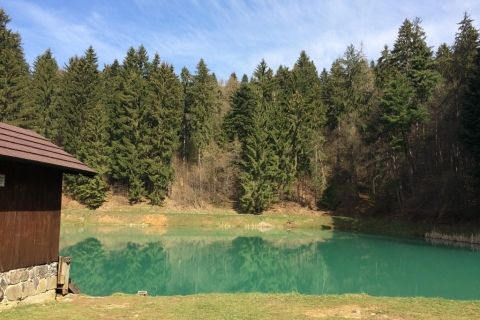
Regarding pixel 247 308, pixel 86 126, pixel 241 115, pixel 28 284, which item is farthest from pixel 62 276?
pixel 241 115

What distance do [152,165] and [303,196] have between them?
1816 cm

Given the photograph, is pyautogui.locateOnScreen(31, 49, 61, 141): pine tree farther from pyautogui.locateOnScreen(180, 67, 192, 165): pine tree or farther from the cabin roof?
the cabin roof

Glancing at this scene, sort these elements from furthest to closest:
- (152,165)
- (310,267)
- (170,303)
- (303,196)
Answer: (303,196) < (152,165) < (310,267) < (170,303)

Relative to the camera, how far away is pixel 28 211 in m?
9.75

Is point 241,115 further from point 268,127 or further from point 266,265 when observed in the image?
point 266,265

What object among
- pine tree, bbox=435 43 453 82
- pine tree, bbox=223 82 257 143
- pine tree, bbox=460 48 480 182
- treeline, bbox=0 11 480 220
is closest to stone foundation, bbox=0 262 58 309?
pine tree, bbox=460 48 480 182

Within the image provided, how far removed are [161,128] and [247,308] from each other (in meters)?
43.4

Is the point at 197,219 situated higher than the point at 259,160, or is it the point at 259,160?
the point at 259,160

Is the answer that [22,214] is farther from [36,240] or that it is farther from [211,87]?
[211,87]

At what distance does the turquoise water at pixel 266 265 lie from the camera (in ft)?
57.8

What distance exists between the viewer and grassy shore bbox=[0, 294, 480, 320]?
919 centimetres

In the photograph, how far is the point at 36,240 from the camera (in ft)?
33.0

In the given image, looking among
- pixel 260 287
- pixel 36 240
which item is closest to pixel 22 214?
pixel 36 240

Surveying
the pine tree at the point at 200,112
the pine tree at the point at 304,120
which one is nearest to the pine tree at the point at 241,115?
the pine tree at the point at 200,112
